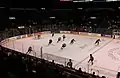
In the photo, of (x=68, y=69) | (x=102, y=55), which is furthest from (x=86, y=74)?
(x=102, y=55)

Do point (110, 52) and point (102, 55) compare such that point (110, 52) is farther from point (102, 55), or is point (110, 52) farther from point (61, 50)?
point (61, 50)

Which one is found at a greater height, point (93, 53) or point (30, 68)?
point (93, 53)

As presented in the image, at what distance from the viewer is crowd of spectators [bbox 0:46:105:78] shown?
535cm

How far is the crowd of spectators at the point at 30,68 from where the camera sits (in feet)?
17.5

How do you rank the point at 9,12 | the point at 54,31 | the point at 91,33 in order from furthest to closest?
1. the point at 9,12
2. the point at 54,31
3. the point at 91,33

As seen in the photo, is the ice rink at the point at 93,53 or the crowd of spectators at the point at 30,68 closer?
the crowd of spectators at the point at 30,68

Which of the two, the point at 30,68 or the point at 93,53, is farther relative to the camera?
the point at 93,53

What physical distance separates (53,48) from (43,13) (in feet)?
24.3

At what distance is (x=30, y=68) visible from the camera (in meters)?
6.28

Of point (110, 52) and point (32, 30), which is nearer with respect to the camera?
point (110, 52)

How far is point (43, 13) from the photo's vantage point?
15.6m

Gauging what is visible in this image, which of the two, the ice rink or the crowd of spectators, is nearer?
the crowd of spectators

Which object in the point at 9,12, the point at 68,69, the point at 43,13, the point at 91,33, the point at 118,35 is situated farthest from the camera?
the point at 43,13

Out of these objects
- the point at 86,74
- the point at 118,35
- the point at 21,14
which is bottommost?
the point at 86,74
